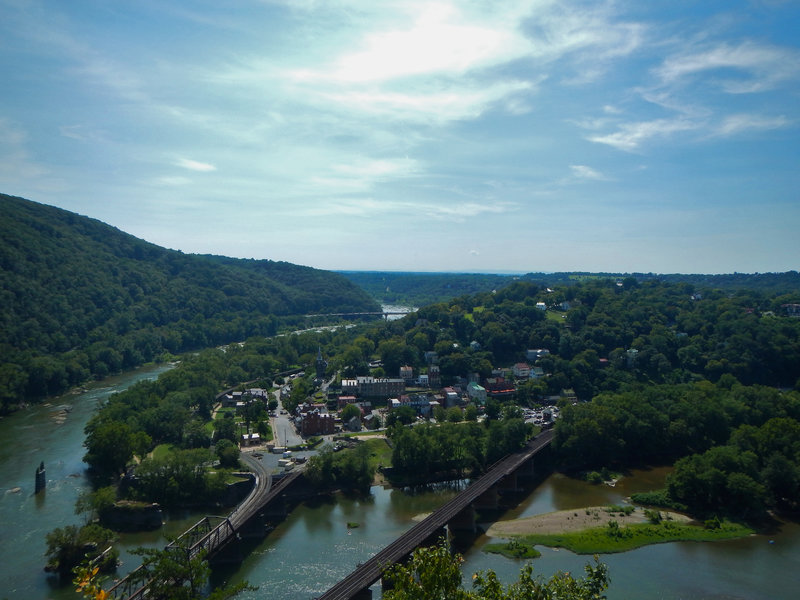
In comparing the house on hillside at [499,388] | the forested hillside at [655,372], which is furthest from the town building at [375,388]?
the house on hillside at [499,388]

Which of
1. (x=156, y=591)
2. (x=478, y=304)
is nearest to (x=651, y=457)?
(x=156, y=591)

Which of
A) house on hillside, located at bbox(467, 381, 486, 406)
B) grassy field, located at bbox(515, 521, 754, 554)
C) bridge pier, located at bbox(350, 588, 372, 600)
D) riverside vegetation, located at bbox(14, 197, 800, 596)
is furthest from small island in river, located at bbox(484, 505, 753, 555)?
house on hillside, located at bbox(467, 381, 486, 406)

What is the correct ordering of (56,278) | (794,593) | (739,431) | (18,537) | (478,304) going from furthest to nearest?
(478,304) → (56,278) → (739,431) → (18,537) → (794,593)

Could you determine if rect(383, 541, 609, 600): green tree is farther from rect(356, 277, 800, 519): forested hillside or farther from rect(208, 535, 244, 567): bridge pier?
rect(356, 277, 800, 519): forested hillside

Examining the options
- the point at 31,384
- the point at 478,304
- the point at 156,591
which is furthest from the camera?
the point at 478,304

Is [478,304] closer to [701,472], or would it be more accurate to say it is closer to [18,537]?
[701,472]

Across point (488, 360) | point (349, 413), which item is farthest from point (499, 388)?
point (349, 413)

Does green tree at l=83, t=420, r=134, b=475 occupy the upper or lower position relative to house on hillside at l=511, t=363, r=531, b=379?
lower
